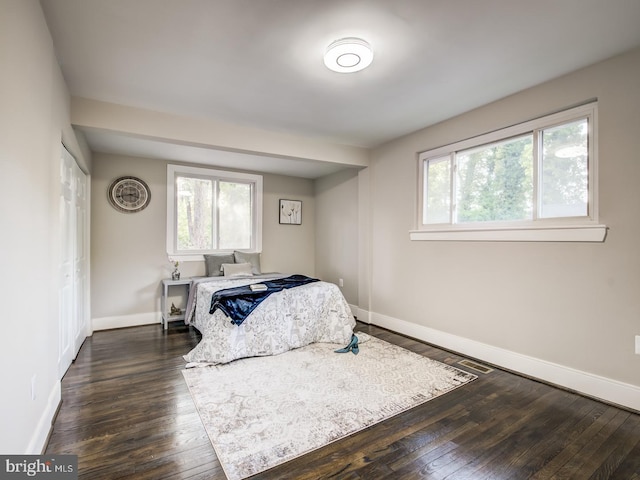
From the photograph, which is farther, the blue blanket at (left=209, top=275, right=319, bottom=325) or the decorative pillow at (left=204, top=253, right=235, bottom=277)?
the decorative pillow at (left=204, top=253, right=235, bottom=277)

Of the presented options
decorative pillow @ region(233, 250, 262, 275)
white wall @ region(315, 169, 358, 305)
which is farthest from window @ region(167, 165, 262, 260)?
white wall @ region(315, 169, 358, 305)

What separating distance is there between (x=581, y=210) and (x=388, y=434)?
2.29 m

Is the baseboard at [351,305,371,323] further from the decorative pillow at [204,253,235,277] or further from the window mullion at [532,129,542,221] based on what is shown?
the window mullion at [532,129,542,221]

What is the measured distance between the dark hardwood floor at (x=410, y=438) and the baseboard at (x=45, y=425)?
0.06 meters

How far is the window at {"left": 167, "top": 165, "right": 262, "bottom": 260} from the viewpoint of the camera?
4.73 m

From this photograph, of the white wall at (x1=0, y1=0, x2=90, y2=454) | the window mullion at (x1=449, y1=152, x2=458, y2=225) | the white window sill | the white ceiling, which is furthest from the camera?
the window mullion at (x1=449, y1=152, x2=458, y2=225)

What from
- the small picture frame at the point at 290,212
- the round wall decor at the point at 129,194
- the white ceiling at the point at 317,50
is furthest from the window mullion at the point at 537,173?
the round wall decor at the point at 129,194

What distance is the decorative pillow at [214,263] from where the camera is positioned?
4715mm

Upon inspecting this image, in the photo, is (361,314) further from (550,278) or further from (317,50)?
(317,50)

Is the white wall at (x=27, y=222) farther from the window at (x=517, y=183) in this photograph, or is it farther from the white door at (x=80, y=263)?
the window at (x=517, y=183)

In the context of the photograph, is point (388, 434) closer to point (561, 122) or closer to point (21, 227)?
point (21, 227)

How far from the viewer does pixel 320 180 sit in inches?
231

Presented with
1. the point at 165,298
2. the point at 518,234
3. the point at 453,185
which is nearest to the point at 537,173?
the point at 518,234

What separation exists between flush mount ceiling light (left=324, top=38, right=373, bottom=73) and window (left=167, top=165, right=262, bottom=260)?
132 inches
